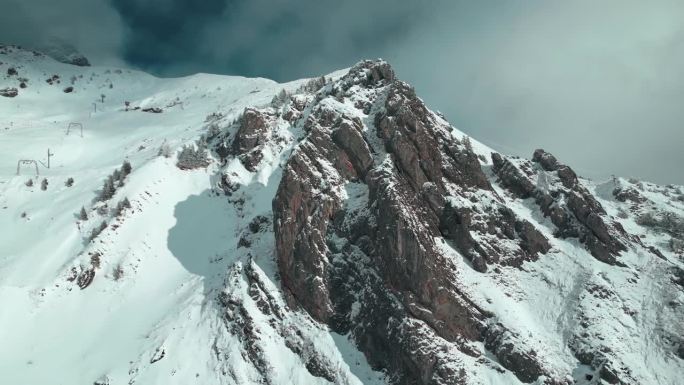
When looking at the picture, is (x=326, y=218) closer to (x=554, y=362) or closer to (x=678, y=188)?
(x=554, y=362)

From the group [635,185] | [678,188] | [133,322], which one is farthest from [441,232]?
[678,188]

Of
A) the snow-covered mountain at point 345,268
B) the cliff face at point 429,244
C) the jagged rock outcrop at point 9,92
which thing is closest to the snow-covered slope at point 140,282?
the snow-covered mountain at point 345,268

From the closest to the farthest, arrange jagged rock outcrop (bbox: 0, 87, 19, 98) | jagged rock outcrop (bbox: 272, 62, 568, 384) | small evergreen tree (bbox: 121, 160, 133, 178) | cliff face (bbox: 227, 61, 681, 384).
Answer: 1. cliff face (bbox: 227, 61, 681, 384)
2. jagged rock outcrop (bbox: 272, 62, 568, 384)
3. small evergreen tree (bbox: 121, 160, 133, 178)
4. jagged rock outcrop (bbox: 0, 87, 19, 98)

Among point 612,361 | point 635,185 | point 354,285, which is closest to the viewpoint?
point 612,361

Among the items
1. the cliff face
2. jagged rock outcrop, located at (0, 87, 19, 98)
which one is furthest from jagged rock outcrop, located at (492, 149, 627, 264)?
jagged rock outcrop, located at (0, 87, 19, 98)

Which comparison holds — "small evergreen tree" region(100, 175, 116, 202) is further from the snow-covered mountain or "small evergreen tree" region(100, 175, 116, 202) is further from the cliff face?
the cliff face

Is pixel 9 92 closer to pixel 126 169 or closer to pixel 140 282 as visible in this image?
pixel 126 169

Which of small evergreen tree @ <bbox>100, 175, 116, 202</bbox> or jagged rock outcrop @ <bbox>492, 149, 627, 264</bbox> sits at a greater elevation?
jagged rock outcrop @ <bbox>492, 149, 627, 264</bbox>
